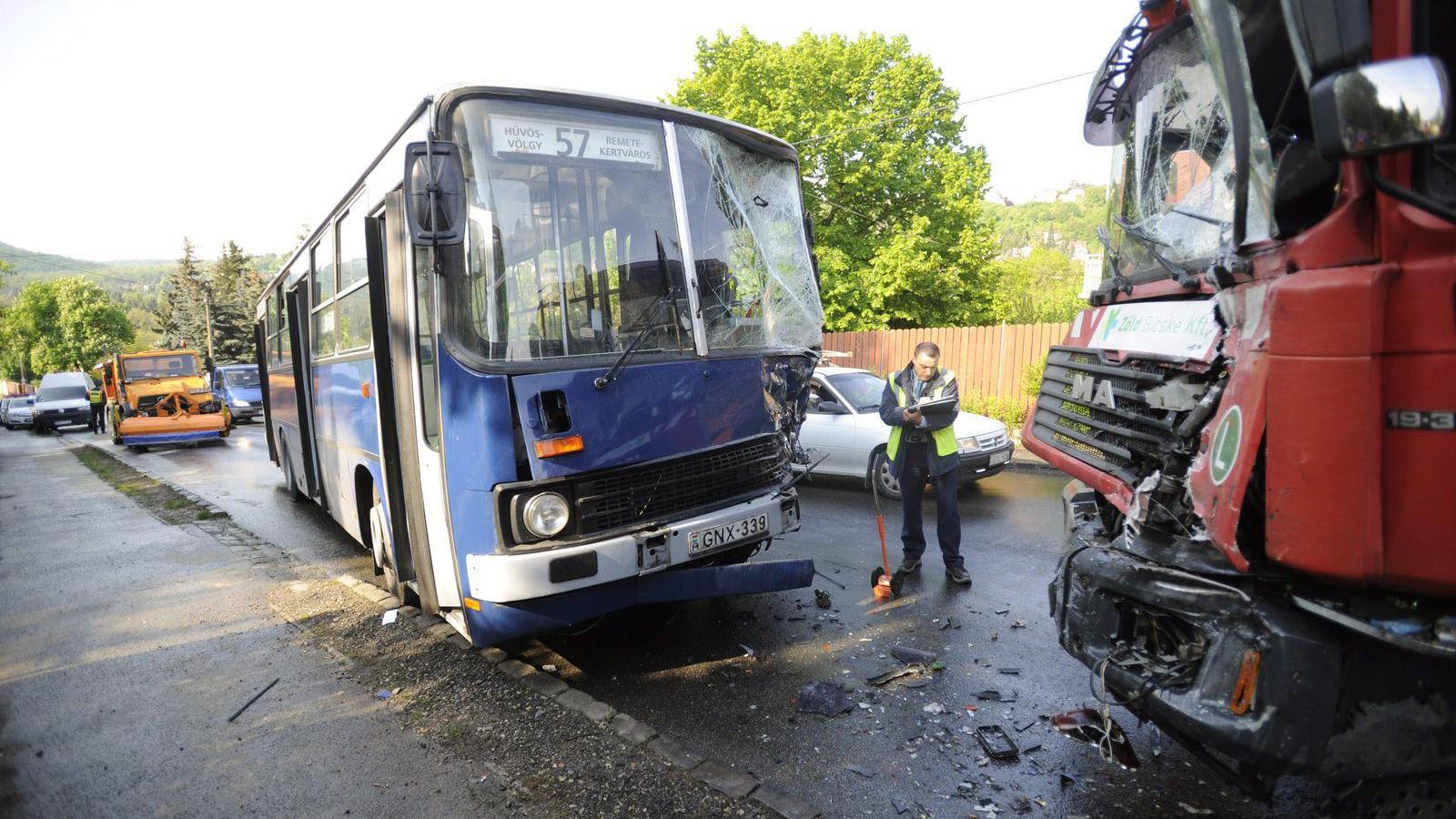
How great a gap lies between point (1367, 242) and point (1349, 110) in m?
0.34

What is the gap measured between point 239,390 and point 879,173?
23.8 m

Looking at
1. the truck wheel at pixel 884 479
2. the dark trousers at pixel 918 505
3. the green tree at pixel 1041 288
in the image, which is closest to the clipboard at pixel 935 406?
the dark trousers at pixel 918 505

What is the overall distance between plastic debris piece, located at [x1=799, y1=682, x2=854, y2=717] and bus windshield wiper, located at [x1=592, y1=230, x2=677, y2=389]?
190 cm

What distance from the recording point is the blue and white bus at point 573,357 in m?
3.80

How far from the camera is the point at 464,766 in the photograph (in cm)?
346

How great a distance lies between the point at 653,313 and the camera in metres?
4.31

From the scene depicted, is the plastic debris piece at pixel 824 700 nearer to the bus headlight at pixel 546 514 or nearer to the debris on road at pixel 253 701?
the bus headlight at pixel 546 514

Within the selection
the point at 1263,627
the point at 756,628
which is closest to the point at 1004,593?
the point at 756,628

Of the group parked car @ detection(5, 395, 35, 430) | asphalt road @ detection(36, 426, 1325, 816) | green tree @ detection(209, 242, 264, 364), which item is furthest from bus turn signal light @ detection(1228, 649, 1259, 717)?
green tree @ detection(209, 242, 264, 364)

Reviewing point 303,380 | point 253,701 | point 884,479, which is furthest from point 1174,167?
point 303,380

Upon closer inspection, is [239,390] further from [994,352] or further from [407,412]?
[407,412]

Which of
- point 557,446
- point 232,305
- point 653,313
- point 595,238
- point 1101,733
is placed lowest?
point 1101,733

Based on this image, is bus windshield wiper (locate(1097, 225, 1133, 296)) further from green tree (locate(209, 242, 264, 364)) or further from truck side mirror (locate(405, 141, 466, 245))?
green tree (locate(209, 242, 264, 364))

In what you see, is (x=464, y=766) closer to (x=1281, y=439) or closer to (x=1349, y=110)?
(x=1281, y=439)
